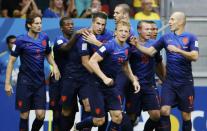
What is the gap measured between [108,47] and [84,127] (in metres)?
1.53

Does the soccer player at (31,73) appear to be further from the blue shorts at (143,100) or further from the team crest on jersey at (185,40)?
the team crest on jersey at (185,40)

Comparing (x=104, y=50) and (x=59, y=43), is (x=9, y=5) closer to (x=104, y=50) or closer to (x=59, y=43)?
(x=59, y=43)

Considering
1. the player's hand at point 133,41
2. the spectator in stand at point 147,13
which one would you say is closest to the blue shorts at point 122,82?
the player's hand at point 133,41

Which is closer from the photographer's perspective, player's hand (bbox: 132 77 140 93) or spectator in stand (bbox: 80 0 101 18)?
player's hand (bbox: 132 77 140 93)

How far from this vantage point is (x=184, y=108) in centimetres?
1405

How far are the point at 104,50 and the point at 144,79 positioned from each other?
4.50 feet

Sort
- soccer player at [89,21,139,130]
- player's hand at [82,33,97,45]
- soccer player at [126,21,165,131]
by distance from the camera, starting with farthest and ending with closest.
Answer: soccer player at [126,21,165,131] → player's hand at [82,33,97,45] → soccer player at [89,21,139,130]

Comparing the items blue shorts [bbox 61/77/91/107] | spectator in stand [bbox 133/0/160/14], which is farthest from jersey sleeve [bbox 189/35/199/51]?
spectator in stand [bbox 133/0/160/14]

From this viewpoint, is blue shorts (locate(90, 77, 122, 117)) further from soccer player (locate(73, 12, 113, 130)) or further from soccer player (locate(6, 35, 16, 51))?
soccer player (locate(6, 35, 16, 51))

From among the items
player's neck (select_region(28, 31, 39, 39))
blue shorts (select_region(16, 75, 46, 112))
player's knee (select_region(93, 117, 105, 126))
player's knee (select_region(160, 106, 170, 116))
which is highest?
player's neck (select_region(28, 31, 39, 39))

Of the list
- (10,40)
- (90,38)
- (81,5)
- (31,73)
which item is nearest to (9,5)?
(10,40)

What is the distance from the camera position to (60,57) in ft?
48.1

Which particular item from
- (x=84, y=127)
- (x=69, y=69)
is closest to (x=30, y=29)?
(x=69, y=69)

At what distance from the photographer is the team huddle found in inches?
531
